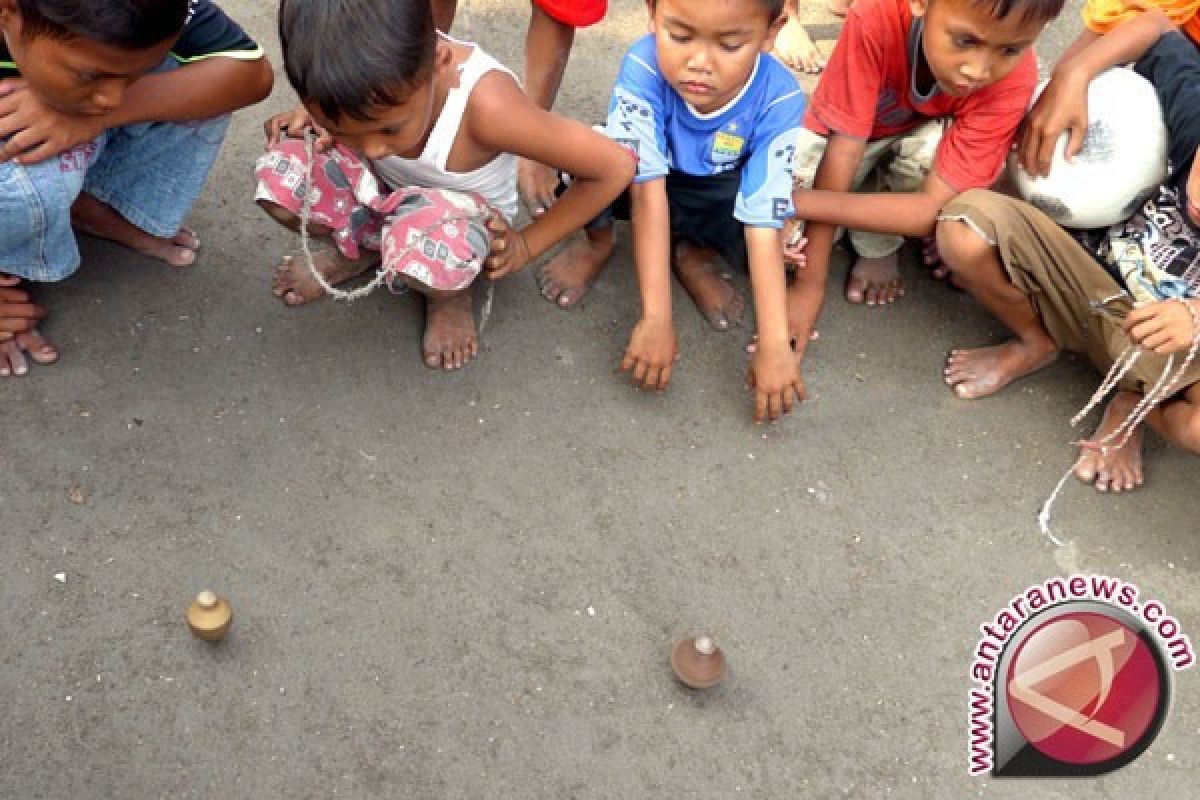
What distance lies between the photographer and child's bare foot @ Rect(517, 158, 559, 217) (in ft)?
9.82

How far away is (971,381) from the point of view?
107 inches

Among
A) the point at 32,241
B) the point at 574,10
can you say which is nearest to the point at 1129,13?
the point at 574,10

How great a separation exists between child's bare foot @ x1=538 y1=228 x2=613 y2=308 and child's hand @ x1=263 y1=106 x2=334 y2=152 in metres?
0.64

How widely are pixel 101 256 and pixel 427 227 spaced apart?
3.02 feet

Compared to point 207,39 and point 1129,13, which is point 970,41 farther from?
point 207,39

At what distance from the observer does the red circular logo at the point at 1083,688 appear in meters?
2.14

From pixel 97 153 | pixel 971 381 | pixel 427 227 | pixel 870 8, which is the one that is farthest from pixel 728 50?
pixel 97 153

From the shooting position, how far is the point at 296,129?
2.49m

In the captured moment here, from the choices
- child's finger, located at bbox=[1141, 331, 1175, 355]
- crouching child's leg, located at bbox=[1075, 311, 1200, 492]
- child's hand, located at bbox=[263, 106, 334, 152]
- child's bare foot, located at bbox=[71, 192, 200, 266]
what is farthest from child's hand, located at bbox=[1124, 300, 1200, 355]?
child's bare foot, located at bbox=[71, 192, 200, 266]

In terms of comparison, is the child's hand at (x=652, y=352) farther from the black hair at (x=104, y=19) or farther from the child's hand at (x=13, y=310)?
the child's hand at (x=13, y=310)

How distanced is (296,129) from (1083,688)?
2.04 meters

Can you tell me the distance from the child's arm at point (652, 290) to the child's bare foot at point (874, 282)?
1.98 ft

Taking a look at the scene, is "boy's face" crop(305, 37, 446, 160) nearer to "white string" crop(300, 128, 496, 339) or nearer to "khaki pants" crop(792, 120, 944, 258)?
"white string" crop(300, 128, 496, 339)

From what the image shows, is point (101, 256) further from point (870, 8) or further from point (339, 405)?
point (870, 8)
